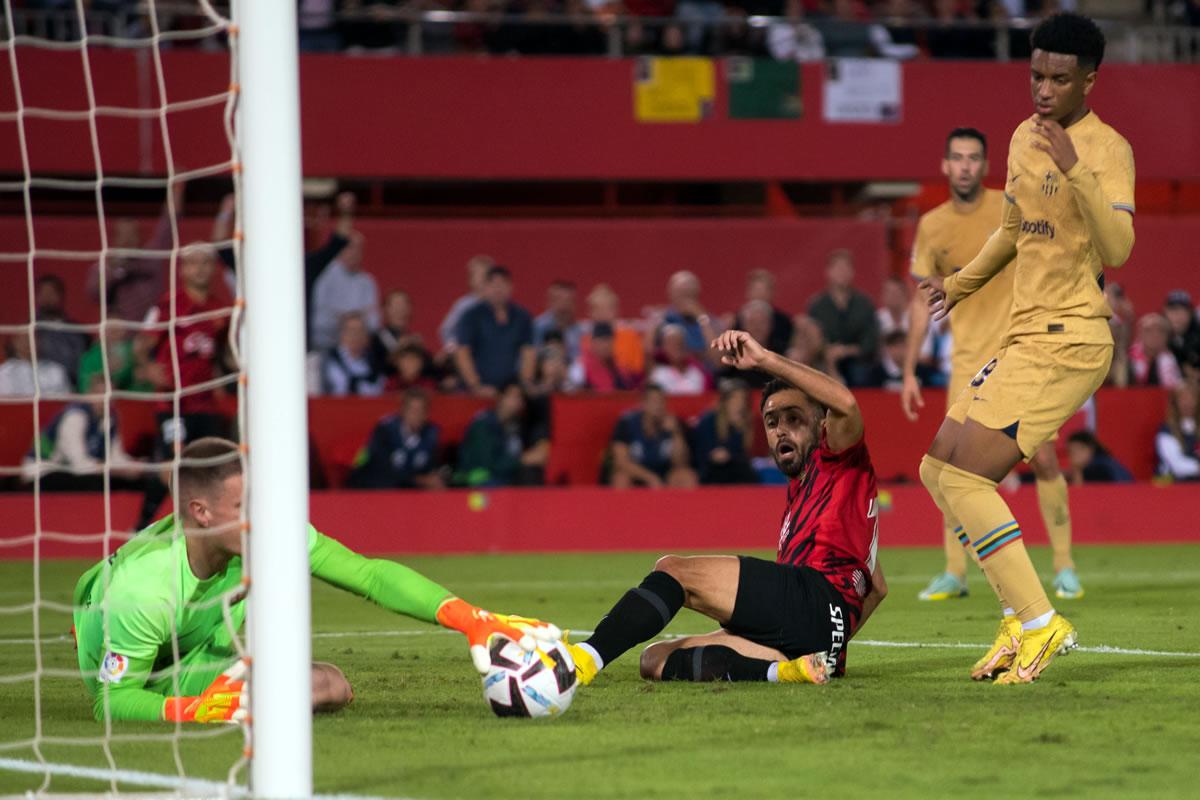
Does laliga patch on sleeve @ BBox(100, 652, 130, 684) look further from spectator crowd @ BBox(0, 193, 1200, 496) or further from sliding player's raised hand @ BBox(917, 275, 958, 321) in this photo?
spectator crowd @ BBox(0, 193, 1200, 496)

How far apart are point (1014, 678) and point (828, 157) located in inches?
519

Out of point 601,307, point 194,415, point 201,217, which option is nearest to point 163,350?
point 194,415

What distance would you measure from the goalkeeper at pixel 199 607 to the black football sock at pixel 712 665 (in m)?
1.14

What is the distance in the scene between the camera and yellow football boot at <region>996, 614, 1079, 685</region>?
6082 mm

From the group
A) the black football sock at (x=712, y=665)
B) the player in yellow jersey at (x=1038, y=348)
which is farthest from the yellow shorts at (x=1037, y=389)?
the black football sock at (x=712, y=665)

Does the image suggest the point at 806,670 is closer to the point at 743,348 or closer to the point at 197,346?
the point at 743,348

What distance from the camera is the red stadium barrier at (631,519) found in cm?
1355

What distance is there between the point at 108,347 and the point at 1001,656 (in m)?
8.11

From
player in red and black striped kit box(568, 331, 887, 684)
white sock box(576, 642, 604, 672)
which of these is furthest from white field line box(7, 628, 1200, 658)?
white sock box(576, 642, 604, 672)

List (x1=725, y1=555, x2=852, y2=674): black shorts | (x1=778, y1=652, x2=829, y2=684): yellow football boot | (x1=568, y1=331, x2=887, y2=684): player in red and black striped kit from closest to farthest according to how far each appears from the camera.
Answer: (x1=568, y1=331, x2=887, y2=684): player in red and black striped kit < (x1=725, y1=555, x2=852, y2=674): black shorts < (x1=778, y1=652, x2=829, y2=684): yellow football boot

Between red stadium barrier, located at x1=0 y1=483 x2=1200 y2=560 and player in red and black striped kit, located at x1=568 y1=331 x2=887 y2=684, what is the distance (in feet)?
24.0

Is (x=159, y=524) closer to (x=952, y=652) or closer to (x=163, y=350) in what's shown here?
(x=952, y=652)

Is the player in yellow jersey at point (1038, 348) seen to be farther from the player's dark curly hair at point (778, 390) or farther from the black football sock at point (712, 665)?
the black football sock at point (712, 665)

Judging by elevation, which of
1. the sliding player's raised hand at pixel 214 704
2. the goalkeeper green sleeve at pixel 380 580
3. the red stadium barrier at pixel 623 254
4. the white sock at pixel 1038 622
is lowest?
the red stadium barrier at pixel 623 254
